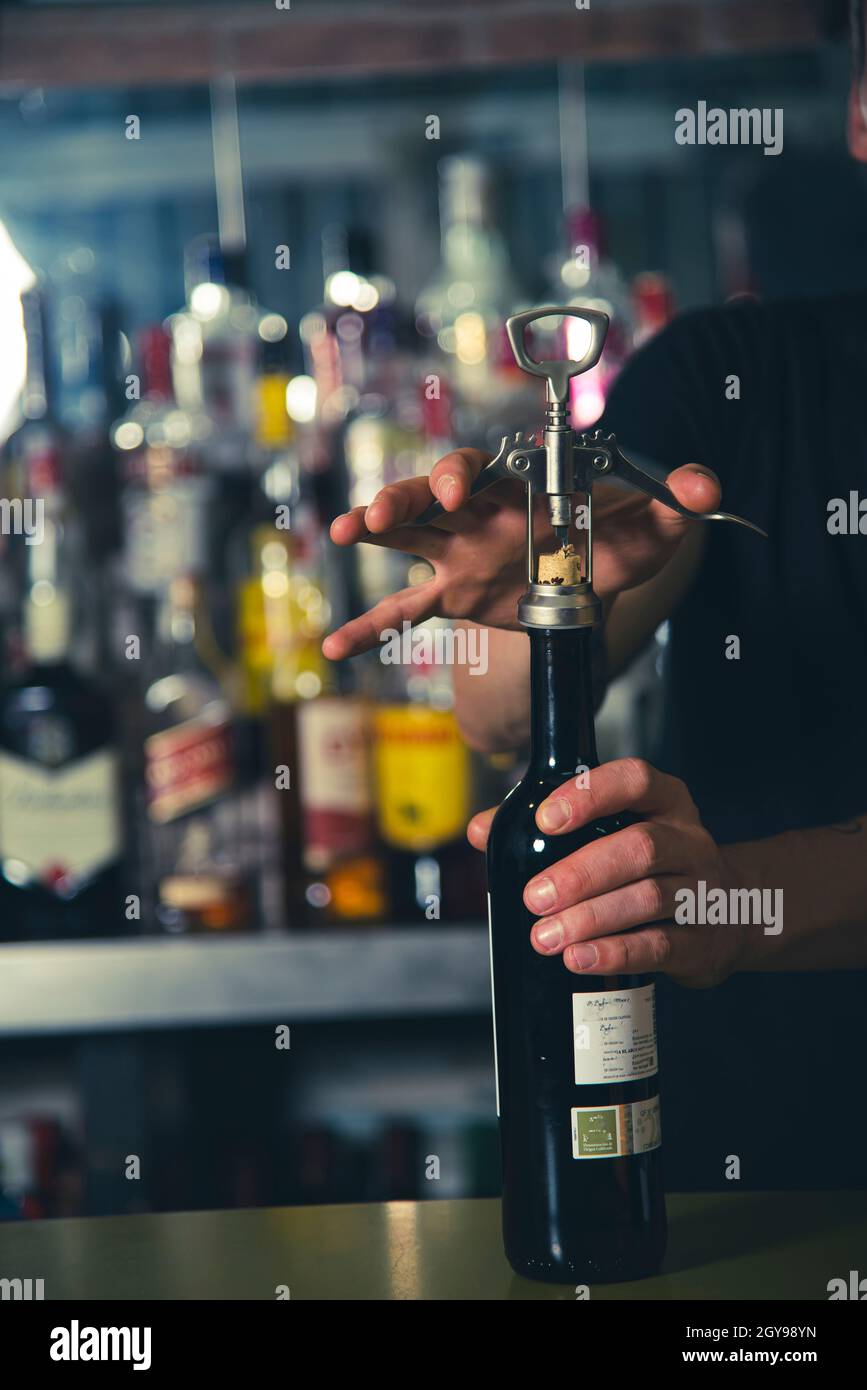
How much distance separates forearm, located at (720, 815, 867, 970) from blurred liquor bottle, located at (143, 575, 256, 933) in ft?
2.44

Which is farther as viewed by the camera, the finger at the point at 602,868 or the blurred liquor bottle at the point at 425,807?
the blurred liquor bottle at the point at 425,807

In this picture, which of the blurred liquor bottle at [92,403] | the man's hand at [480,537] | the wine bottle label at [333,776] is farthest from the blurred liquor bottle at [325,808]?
the man's hand at [480,537]

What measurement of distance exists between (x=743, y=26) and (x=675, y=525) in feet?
2.52

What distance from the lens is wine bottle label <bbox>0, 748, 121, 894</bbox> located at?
134 centimetres

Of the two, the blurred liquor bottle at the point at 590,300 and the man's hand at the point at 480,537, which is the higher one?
the blurred liquor bottle at the point at 590,300

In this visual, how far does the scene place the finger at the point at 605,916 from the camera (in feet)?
1.86

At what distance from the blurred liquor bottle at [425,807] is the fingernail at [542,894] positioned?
769 mm

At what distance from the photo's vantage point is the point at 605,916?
0.57 metres

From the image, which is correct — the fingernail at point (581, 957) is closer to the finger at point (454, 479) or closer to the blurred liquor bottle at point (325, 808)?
the finger at point (454, 479)

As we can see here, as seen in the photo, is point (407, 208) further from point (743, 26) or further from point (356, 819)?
point (356, 819)

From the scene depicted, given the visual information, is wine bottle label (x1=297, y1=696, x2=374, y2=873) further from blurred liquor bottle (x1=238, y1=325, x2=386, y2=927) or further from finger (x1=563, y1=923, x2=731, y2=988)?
finger (x1=563, y1=923, x2=731, y2=988)

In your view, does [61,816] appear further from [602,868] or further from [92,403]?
[602,868]

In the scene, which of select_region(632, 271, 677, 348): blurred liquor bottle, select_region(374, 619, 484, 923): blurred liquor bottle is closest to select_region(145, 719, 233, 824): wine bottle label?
select_region(374, 619, 484, 923): blurred liquor bottle

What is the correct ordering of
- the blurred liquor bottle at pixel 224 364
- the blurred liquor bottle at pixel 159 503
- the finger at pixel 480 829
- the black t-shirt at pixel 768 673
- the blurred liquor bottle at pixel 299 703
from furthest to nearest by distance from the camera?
1. the blurred liquor bottle at pixel 224 364
2. the blurred liquor bottle at pixel 159 503
3. the blurred liquor bottle at pixel 299 703
4. the black t-shirt at pixel 768 673
5. the finger at pixel 480 829
